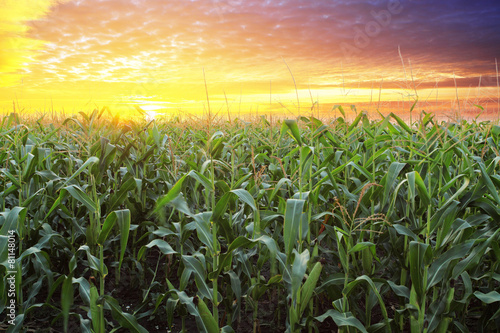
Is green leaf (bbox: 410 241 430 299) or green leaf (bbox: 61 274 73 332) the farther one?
green leaf (bbox: 61 274 73 332)

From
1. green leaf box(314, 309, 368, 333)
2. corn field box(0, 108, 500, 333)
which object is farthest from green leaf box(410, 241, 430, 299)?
green leaf box(314, 309, 368, 333)

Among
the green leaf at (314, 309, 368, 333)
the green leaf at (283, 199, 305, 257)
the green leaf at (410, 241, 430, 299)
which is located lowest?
the green leaf at (314, 309, 368, 333)

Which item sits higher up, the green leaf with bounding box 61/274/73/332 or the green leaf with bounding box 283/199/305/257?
the green leaf with bounding box 283/199/305/257

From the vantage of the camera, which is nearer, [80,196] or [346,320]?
[346,320]

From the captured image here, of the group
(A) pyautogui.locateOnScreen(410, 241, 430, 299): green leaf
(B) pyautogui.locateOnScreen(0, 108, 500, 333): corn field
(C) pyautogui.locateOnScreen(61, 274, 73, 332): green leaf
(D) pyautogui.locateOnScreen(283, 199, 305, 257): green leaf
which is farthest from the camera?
(C) pyautogui.locateOnScreen(61, 274, 73, 332): green leaf

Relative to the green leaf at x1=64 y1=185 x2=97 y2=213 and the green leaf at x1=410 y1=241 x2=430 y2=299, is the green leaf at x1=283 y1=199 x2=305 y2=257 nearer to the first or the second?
the green leaf at x1=410 y1=241 x2=430 y2=299

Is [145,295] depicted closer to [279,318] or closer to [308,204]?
[279,318]

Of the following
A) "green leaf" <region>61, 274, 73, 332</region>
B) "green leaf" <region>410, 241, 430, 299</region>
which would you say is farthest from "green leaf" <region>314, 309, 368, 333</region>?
"green leaf" <region>61, 274, 73, 332</region>

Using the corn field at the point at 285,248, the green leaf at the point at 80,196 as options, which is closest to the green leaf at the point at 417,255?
the corn field at the point at 285,248

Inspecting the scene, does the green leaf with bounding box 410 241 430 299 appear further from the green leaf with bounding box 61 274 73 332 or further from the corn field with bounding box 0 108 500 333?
the green leaf with bounding box 61 274 73 332

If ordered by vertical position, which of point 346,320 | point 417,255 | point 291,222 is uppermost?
point 291,222

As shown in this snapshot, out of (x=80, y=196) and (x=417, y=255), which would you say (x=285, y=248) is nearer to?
(x=417, y=255)

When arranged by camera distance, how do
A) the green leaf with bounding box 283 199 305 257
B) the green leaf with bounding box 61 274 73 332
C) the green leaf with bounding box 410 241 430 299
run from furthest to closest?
the green leaf with bounding box 61 274 73 332, the green leaf with bounding box 410 241 430 299, the green leaf with bounding box 283 199 305 257

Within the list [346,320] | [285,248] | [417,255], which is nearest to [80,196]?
[285,248]
